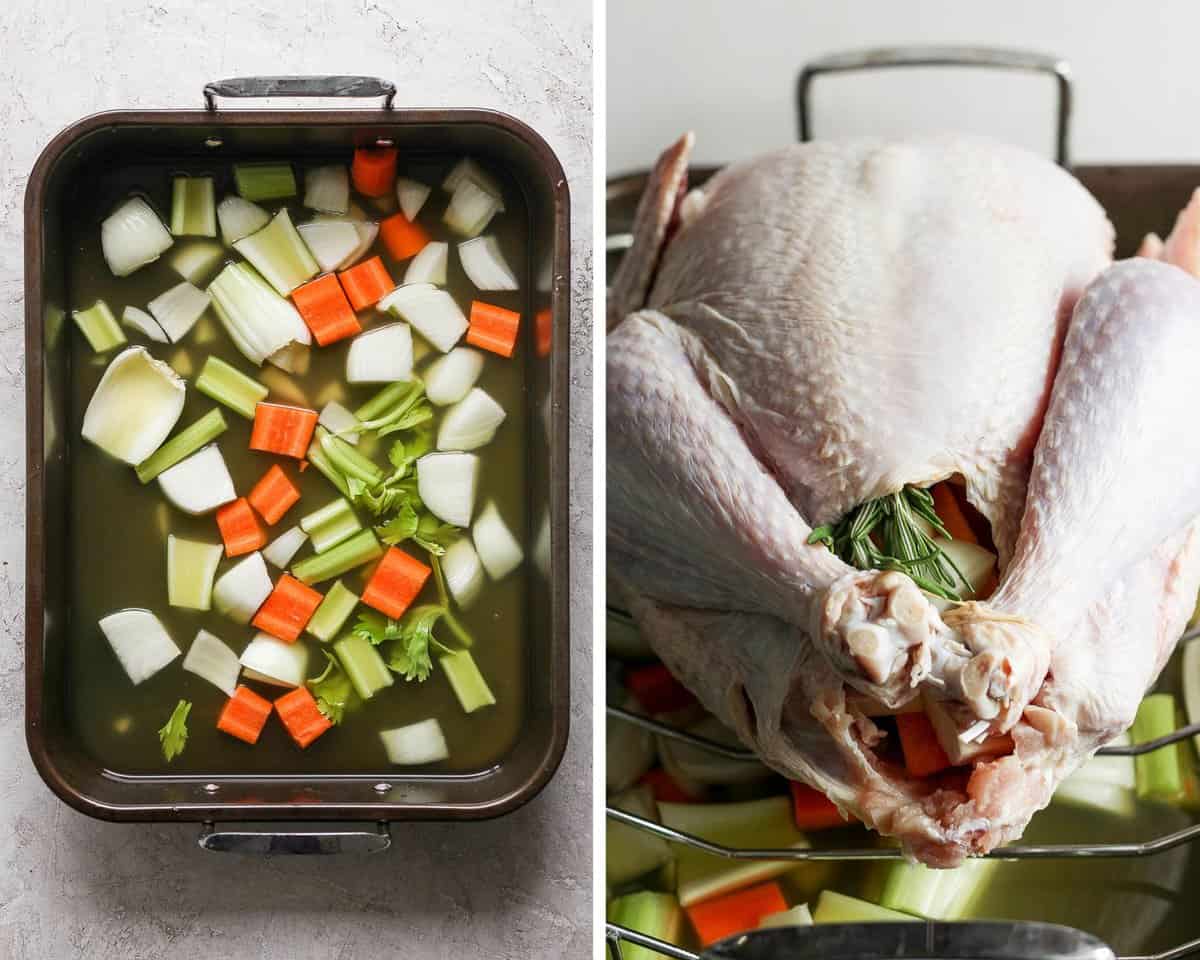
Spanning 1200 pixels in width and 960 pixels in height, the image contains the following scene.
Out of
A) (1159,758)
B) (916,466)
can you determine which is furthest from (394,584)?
(1159,758)

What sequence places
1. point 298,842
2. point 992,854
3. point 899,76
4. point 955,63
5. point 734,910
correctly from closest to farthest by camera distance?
point 298,842 → point 992,854 → point 734,910 → point 955,63 → point 899,76

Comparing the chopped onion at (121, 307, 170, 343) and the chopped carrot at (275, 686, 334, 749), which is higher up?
the chopped onion at (121, 307, 170, 343)

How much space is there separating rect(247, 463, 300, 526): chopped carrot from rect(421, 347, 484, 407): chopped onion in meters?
0.15

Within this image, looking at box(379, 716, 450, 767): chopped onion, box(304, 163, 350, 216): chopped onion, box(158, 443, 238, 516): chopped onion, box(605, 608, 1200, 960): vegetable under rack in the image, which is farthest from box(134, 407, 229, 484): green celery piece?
box(605, 608, 1200, 960): vegetable under rack

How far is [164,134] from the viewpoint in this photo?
3.39ft

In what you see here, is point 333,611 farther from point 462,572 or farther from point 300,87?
point 300,87

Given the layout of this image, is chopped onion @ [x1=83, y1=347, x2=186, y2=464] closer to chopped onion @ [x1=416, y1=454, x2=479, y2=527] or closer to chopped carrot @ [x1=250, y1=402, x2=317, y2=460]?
chopped carrot @ [x1=250, y1=402, x2=317, y2=460]

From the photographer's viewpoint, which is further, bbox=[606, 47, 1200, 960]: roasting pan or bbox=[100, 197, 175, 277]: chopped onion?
bbox=[606, 47, 1200, 960]: roasting pan

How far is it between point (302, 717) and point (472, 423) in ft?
0.98

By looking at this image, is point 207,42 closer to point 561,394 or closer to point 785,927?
point 561,394

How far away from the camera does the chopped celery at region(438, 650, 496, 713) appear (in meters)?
1.05

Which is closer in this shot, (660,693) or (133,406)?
(133,406)

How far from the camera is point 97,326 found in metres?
1.07

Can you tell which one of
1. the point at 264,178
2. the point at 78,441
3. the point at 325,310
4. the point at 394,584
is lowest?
the point at 394,584
